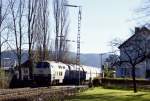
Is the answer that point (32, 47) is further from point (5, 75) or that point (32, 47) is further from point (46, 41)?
point (5, 75)

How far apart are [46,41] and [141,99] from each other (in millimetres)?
43827

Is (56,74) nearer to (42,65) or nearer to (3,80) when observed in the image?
(42,65)

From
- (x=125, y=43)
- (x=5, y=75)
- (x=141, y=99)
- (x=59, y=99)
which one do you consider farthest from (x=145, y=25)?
(x=5, y=75)

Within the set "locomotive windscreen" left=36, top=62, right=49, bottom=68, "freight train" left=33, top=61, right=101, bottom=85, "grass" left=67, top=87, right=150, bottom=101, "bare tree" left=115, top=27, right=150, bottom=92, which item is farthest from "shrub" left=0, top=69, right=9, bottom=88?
"grass" left=67, top=87, right=150, bottom=101

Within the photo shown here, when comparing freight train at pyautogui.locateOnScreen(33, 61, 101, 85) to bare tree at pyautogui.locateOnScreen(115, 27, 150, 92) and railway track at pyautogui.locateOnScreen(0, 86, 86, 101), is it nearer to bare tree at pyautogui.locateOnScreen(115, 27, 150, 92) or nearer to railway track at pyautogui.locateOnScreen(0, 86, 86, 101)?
bare tree at pyautogui.locateOnScreen(115, 27, 150, 92)

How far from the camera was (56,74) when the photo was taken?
5412cm

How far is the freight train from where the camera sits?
171ft

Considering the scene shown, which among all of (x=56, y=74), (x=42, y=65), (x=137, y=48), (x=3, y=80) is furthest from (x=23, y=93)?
(x=56, y=74)

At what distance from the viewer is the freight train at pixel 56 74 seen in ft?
171

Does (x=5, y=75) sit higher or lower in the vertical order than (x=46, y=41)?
lower

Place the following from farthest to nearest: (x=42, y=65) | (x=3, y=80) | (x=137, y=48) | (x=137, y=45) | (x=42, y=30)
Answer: (x=42, y=30)
(x=42, y=65)
(x=3, y=80)
(x=137, y=45)
(x=137, y=48)

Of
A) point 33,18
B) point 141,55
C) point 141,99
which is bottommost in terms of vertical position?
point 141,99

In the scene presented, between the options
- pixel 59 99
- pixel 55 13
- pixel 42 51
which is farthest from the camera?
pixel 55 13

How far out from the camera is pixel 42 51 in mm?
74312
